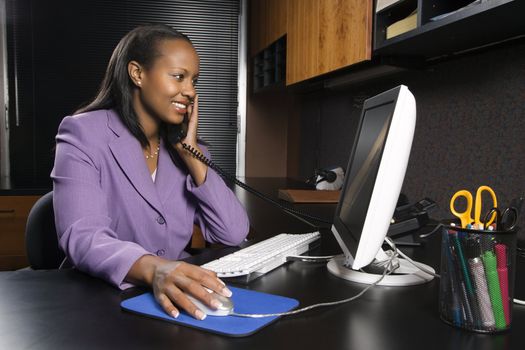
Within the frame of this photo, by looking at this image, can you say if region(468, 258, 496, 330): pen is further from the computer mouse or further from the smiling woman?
the smiling woman

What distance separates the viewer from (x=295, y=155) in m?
3.21

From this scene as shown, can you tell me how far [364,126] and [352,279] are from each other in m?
0.29

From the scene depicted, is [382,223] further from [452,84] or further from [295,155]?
[295,155]

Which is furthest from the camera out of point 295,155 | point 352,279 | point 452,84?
point 295,155

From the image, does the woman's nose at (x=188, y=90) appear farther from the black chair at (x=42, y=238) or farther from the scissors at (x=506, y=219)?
the scissors at (x=506, y=219)

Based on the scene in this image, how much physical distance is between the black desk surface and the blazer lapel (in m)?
0.38

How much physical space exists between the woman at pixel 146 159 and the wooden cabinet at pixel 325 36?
558 mm

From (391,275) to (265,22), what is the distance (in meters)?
2.27

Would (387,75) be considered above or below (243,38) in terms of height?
below

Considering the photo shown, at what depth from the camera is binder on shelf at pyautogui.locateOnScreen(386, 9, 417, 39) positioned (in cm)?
127

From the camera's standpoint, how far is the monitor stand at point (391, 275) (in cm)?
80

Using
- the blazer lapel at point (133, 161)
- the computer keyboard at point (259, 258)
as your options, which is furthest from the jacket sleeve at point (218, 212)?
the computer keyboard at point (259, 258)

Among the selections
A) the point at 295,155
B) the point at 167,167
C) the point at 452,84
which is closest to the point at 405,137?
the point at 167,167

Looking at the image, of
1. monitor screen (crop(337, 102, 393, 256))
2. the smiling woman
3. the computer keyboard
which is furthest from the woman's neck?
the smiling woman
